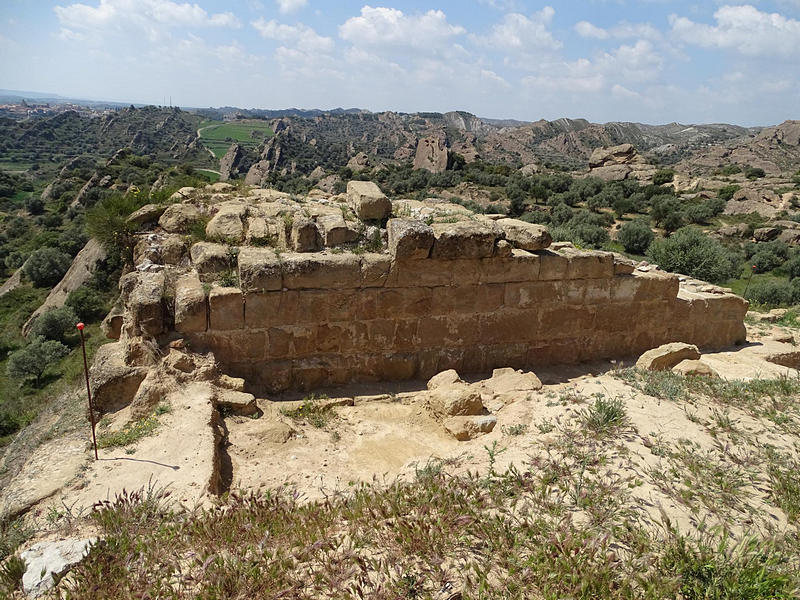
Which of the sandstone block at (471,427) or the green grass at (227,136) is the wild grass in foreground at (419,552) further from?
the green grass at (227,136)

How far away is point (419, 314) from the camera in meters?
5.67

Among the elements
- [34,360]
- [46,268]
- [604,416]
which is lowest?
[34,360]

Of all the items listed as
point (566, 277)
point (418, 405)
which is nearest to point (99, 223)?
point (418, 405)

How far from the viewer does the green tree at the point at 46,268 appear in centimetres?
2391

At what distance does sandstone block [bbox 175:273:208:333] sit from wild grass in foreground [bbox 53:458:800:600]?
2017mm

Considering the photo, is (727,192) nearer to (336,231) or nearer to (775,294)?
(775,294)

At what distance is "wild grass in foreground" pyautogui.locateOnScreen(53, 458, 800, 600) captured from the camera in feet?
8.04

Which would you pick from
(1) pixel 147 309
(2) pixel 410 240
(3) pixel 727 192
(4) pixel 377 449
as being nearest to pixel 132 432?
(1) pixel 147 309

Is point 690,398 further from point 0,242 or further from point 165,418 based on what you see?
point 0,242

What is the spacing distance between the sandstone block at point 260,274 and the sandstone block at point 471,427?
229 cm

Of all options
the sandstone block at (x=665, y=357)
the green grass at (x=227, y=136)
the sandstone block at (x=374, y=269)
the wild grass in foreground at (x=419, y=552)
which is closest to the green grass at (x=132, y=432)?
the wild grass in foreground at (x=419, y=552)

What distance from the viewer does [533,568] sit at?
2.60 meters

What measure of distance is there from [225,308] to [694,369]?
208 inches

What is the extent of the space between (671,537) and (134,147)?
3901 inches
